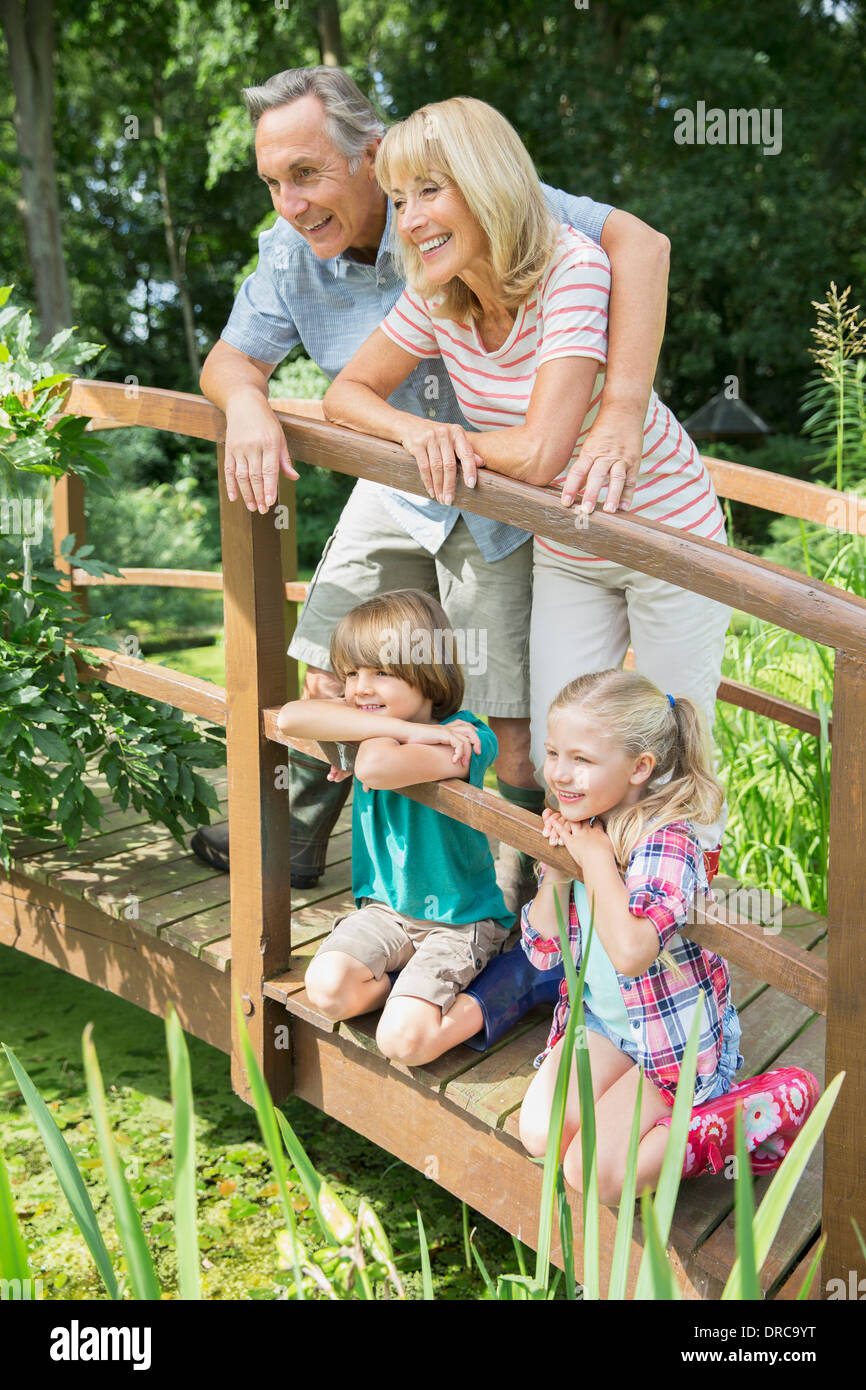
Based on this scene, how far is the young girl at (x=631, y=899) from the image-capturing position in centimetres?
161

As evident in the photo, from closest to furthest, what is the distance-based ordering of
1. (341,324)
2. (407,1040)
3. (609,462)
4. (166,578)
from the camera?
(609,462), (407,1040), (341,324), (166,578)

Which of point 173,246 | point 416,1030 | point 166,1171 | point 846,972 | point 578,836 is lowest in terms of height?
point 166,1171

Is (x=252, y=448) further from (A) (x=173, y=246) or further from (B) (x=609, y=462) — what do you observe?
(A) (x=173, y=246)

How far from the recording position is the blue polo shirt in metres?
2.29

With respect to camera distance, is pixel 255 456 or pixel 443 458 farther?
pixel 255 456

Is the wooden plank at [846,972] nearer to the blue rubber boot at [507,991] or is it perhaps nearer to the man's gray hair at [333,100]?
the blue rubber boot at [507,991]

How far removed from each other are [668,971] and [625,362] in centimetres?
95

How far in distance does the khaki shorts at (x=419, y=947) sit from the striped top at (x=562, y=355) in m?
0.71

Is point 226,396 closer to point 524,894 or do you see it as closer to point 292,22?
point 524,894

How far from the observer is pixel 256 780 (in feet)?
6.93

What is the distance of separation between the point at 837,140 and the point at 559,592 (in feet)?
42.7

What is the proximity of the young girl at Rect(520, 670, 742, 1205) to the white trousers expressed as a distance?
0.18 metres
